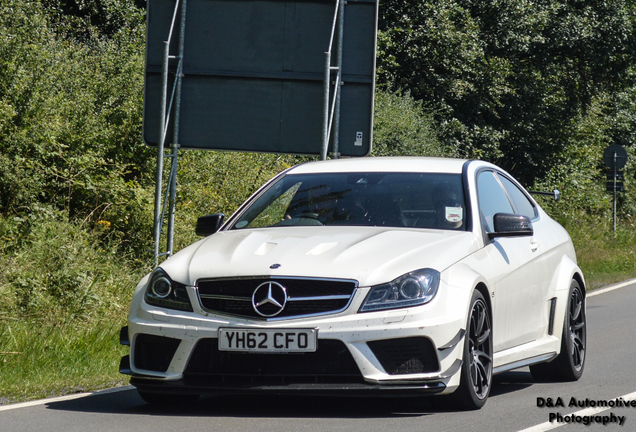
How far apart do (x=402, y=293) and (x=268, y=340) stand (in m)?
0.79

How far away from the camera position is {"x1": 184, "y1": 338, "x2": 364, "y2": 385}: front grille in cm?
A: 564

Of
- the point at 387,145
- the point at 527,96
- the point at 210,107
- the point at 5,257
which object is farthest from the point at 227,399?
the point at 527,96

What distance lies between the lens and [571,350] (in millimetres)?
7809

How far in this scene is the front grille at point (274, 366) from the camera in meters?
5.64

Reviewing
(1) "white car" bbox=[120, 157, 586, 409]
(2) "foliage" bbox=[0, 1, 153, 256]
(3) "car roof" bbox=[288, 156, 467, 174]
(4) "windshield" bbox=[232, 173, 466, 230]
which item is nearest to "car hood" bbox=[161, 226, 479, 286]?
(1) "white car" bbox=[120, 157, 586, 409]

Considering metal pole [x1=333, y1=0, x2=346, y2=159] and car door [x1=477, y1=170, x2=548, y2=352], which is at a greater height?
metal pole [x1=333, y1=0, x2=346, y2=159]

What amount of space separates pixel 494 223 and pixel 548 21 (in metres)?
24.8

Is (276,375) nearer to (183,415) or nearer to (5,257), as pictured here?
(183,415)

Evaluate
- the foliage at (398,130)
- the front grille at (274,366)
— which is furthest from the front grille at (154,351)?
the foliage at (398,130)

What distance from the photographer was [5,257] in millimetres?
11953

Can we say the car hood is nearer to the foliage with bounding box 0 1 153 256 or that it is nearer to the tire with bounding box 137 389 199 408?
the tire with bounding box 137 389 199 408

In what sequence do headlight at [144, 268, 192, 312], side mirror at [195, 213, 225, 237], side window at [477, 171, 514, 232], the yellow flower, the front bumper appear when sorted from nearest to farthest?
the front bumper
headlight at [144, 268, 192, 312]
side window at [477, 171, 514, 232]
side mirror at [195, 213, 225, 237]
the yellow flower

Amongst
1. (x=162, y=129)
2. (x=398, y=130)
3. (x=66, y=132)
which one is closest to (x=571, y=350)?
(x=162, y=129)

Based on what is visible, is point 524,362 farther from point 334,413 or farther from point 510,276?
point 334,413
